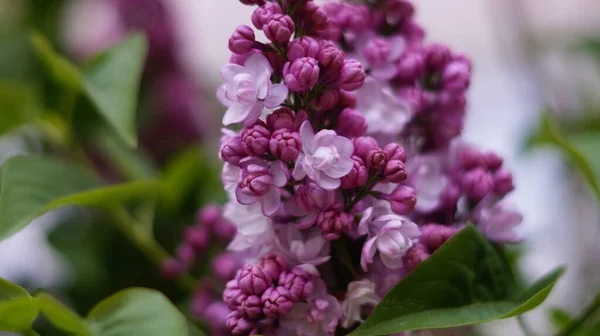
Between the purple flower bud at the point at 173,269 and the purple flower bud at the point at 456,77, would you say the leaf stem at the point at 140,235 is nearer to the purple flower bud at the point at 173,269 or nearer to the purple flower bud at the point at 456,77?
the purple flower bud at the point at 173,269

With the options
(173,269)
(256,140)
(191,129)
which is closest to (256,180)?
(256,140)

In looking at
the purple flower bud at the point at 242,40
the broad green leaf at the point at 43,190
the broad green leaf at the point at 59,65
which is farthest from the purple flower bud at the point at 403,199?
the broad green leaf at the point at 59,65

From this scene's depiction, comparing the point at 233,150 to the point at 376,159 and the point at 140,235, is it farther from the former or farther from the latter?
the point at 140,235

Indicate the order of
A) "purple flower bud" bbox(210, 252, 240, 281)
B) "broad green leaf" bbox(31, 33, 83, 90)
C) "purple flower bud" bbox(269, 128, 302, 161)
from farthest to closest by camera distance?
"broad green leaf" bbox(31, 33, 83, 90) < "purple flower bud" bbox(210, 252, 240, 281) < "purple flower bud" bbox(269, 128, 302, 161)

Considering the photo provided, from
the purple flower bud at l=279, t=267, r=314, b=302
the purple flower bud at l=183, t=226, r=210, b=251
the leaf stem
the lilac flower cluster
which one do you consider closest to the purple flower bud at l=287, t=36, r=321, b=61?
the lilac flower cluster

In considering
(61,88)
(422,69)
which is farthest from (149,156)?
(422,69)

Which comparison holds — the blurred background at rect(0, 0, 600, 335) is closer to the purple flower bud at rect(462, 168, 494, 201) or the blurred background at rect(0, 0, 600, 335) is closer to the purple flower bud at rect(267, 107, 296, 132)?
the purple flower bud at rect(462, 168, 494, 201)

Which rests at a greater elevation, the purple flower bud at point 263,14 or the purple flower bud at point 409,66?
the purple flower bud at point 263,14
